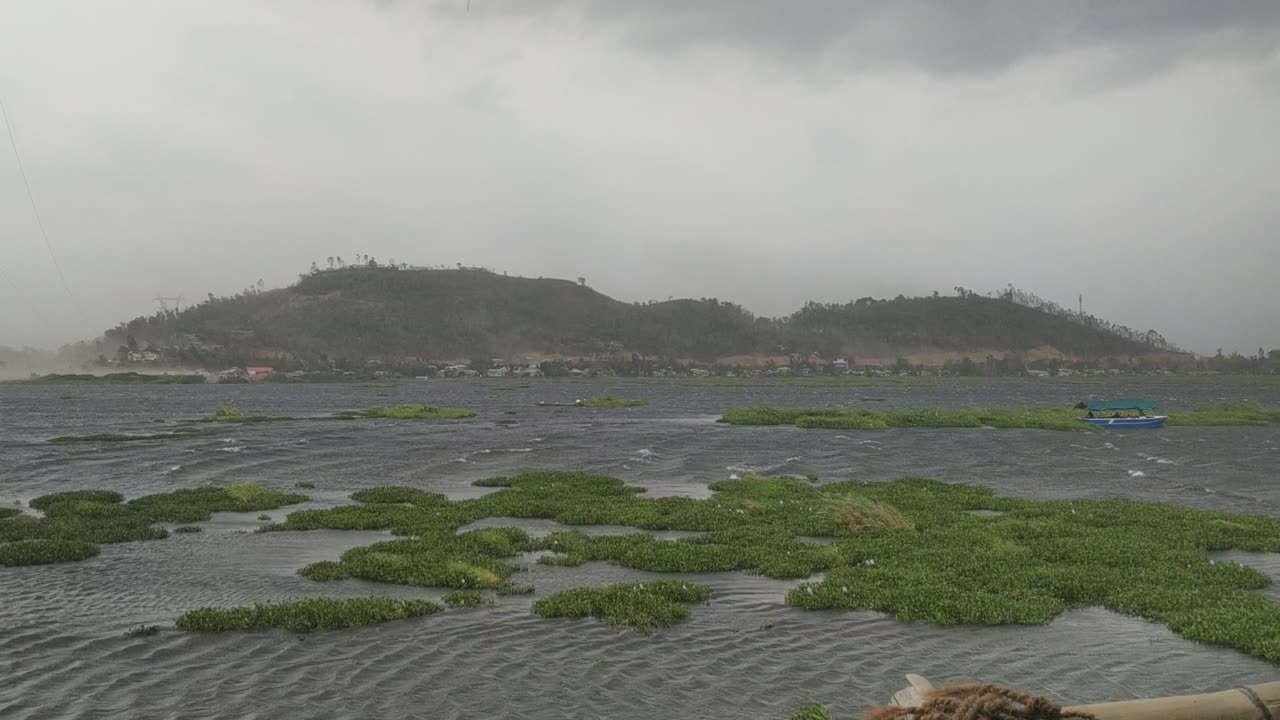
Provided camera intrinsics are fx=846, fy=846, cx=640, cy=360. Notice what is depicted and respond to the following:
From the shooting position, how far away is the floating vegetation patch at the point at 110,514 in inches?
1248

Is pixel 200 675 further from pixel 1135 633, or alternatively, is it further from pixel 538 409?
pixel 538 409

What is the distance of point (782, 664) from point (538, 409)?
445 feet

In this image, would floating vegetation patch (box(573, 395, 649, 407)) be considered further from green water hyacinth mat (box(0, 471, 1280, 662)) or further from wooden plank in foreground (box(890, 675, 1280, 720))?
wooden plank in foreground (box(890, 675, 1280, 720))

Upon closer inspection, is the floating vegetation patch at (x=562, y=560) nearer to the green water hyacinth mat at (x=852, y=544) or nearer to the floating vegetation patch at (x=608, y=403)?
the green water hyacinth mat at (x=852, y=544)

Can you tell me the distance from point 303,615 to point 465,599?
13.7ft

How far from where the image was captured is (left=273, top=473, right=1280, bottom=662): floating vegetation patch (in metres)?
22.1

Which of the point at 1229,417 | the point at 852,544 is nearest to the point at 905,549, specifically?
the point at 852,544

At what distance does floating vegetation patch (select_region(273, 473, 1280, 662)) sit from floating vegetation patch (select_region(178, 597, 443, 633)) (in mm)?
3220

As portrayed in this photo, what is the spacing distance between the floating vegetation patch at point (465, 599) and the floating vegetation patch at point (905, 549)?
1.14 metres

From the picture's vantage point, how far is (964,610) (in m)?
21.5

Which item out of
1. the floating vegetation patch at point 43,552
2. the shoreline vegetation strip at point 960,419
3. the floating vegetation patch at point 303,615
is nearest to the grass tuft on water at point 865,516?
the floating vegetation patch at point 303,615

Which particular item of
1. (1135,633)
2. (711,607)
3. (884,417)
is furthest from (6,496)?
(884,417)

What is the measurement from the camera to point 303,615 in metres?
21.2

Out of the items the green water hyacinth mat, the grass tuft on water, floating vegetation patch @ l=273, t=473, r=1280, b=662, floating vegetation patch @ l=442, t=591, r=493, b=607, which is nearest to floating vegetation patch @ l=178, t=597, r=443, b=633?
floating vegetation patch @ l=442, t=591, r=493, b=607
